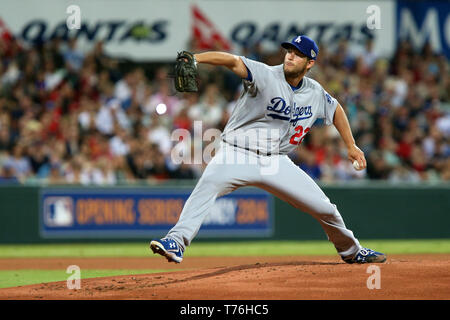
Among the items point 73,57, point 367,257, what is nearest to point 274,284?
point 367,257

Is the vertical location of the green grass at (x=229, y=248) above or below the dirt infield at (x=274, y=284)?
below

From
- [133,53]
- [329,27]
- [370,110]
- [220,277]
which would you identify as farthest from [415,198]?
[220,277]

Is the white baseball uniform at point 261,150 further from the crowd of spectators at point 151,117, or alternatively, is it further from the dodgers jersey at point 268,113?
the crowd of spectators at point 151,117

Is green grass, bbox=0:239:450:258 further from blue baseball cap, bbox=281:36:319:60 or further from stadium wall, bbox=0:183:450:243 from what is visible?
blue baseball cap, bbox=281:36:319:60

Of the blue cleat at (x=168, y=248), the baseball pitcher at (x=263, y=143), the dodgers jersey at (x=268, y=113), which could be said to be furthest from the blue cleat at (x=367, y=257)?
the blue cleat at (x=168, y=248)

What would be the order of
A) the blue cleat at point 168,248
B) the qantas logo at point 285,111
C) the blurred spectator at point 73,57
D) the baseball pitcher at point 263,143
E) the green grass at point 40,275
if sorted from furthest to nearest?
the blurred spectator at point 73,57, the green grass at point 40,275, the qantas logo at point 285,111, the baseball pitcher at point 263,143, the blue cleat at point 168,248
